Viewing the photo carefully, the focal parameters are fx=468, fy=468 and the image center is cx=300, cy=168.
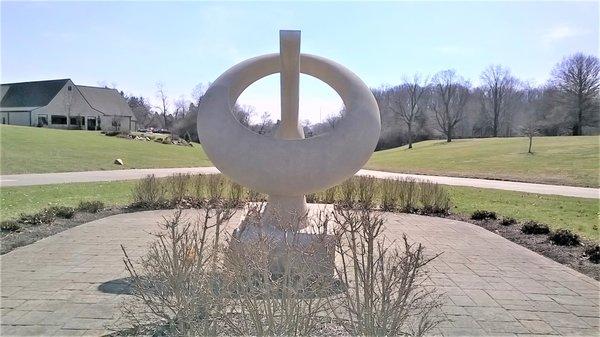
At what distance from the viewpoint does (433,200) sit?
1239cm

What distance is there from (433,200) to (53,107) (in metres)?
58.1

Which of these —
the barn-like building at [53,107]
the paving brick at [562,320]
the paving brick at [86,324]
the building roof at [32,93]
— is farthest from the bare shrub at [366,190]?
the building roof at [32,93]

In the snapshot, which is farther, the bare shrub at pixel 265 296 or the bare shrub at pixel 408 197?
the bare shrub at pixel 408 197

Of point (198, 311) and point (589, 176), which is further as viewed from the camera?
point (589, 176)

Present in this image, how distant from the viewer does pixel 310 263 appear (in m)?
3.98

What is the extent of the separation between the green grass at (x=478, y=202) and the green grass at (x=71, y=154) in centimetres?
873

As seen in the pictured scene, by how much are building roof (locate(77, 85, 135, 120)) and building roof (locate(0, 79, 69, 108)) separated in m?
3.90

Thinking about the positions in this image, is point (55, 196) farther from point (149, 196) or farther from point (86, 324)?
point (86, 324)

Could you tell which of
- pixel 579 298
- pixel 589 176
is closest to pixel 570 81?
pixel 589 176

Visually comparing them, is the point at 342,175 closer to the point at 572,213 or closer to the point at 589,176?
the point at 572,213

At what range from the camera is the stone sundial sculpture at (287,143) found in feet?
20.7

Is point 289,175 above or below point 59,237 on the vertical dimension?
above

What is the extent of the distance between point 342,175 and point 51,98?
6098cm

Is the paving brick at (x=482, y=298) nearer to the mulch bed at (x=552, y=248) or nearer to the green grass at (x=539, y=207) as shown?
the mulch bed at (x=552, y=248)
